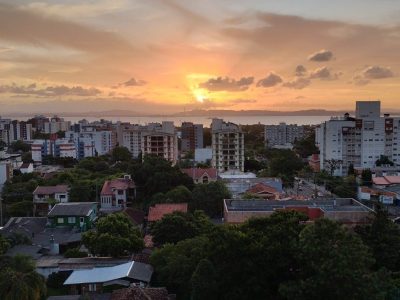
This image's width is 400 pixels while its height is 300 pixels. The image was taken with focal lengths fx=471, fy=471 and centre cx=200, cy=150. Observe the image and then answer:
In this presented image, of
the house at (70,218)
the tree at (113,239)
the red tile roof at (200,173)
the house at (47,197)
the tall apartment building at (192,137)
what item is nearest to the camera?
the tree at (113,239)

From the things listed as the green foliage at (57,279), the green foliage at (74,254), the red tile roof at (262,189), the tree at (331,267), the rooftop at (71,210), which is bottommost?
the green foliage at (57,279)

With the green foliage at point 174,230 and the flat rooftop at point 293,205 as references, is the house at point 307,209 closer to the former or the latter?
the flat rooftop at point 293,205

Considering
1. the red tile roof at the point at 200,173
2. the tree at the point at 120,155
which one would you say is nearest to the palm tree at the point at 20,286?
the red tile roof at the point at 200,173

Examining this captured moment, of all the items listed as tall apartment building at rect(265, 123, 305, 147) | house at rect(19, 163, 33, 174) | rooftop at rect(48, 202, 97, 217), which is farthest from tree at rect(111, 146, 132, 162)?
tall apartment building at rect(265, 123, 305, 147)

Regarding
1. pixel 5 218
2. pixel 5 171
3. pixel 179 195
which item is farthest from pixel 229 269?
pixel 5 171

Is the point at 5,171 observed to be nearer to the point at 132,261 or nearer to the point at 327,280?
the point at 132,261

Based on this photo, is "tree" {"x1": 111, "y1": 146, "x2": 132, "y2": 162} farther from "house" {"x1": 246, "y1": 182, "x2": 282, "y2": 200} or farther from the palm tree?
the palm tree

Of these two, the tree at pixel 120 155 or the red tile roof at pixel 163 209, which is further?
the tree at pixel 120 155
